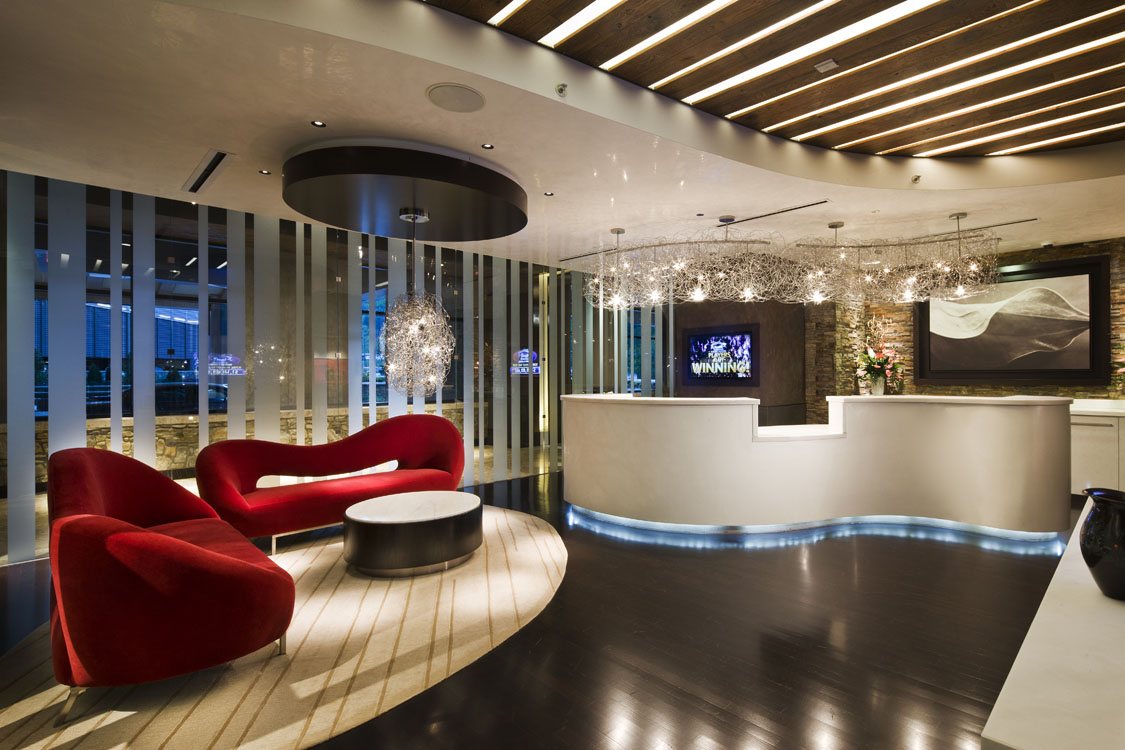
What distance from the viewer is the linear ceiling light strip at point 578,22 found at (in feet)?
9.52

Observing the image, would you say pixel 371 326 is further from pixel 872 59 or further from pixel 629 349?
pixel 872 59

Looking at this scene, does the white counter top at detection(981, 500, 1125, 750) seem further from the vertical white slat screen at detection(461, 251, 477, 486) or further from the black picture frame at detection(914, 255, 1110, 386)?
the black picture frame at detection(914, 255, 1110, 386)

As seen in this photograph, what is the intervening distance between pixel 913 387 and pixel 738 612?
593cm

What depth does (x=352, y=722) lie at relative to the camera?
239 cm

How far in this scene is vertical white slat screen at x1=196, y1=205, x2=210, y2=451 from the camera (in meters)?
5.41

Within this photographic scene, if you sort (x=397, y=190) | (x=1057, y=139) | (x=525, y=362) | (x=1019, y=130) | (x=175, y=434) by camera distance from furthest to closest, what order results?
(x=525, y=362), (x=175, y=434), (x=1057, y=139), (x=1019, y=130), (x=397, y=190)

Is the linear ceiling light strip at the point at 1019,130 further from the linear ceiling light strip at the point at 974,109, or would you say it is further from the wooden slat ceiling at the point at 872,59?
the linear ceiling light strip at the point at 974,109

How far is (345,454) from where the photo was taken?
554 centimetres

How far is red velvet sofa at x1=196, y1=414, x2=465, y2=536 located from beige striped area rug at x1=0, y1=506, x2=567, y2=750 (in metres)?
0.56

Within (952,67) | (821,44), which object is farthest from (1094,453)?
(821,44)

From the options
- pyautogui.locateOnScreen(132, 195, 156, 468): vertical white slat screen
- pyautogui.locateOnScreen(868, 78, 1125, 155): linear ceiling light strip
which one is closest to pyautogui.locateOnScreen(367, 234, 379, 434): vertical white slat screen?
pyautogui.locateOnScreen(132, 195, 156, 468): vertical white slat screen

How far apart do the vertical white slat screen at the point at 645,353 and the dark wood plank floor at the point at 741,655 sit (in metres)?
5.06

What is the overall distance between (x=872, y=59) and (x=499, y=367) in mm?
5324

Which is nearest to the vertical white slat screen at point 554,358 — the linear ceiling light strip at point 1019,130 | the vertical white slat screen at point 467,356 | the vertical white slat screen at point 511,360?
the vertical white slat screen at point 511,360
